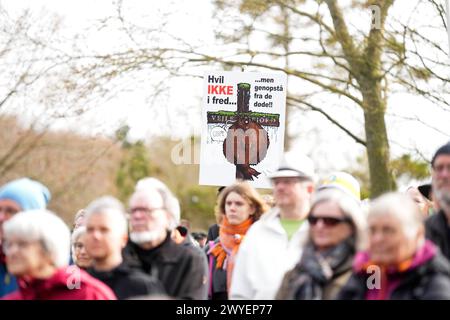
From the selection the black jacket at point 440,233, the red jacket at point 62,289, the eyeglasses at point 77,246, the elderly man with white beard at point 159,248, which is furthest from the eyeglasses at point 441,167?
the eyeglasses at point 77,246

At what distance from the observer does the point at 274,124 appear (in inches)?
391

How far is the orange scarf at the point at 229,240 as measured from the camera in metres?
7.95

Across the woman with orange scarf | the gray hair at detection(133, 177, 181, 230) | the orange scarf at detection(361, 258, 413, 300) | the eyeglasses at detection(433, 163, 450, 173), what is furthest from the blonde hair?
the orange scarf at detection(361, 258, 413, 300)

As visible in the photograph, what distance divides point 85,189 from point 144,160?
33.0 ft

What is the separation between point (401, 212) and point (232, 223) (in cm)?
310

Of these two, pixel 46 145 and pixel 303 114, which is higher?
pixel 46 145

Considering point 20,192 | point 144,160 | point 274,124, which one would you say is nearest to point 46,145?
point 144,160

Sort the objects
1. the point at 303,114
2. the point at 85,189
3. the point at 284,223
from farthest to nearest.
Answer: the point at 85,189
the point at 303,114
the point at 284,223

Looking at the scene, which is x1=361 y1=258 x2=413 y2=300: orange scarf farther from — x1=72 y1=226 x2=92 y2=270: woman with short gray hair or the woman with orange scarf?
x1=72 y1=226 x2=92 y2=270: woman with short gray hair

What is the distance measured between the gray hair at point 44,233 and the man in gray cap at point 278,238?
105cm

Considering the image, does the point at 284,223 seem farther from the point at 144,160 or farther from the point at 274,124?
the point at 144,160

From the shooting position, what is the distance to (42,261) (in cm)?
572

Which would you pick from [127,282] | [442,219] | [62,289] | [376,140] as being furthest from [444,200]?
[376,140]

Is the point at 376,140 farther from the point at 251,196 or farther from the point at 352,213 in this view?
the point at 352,213
